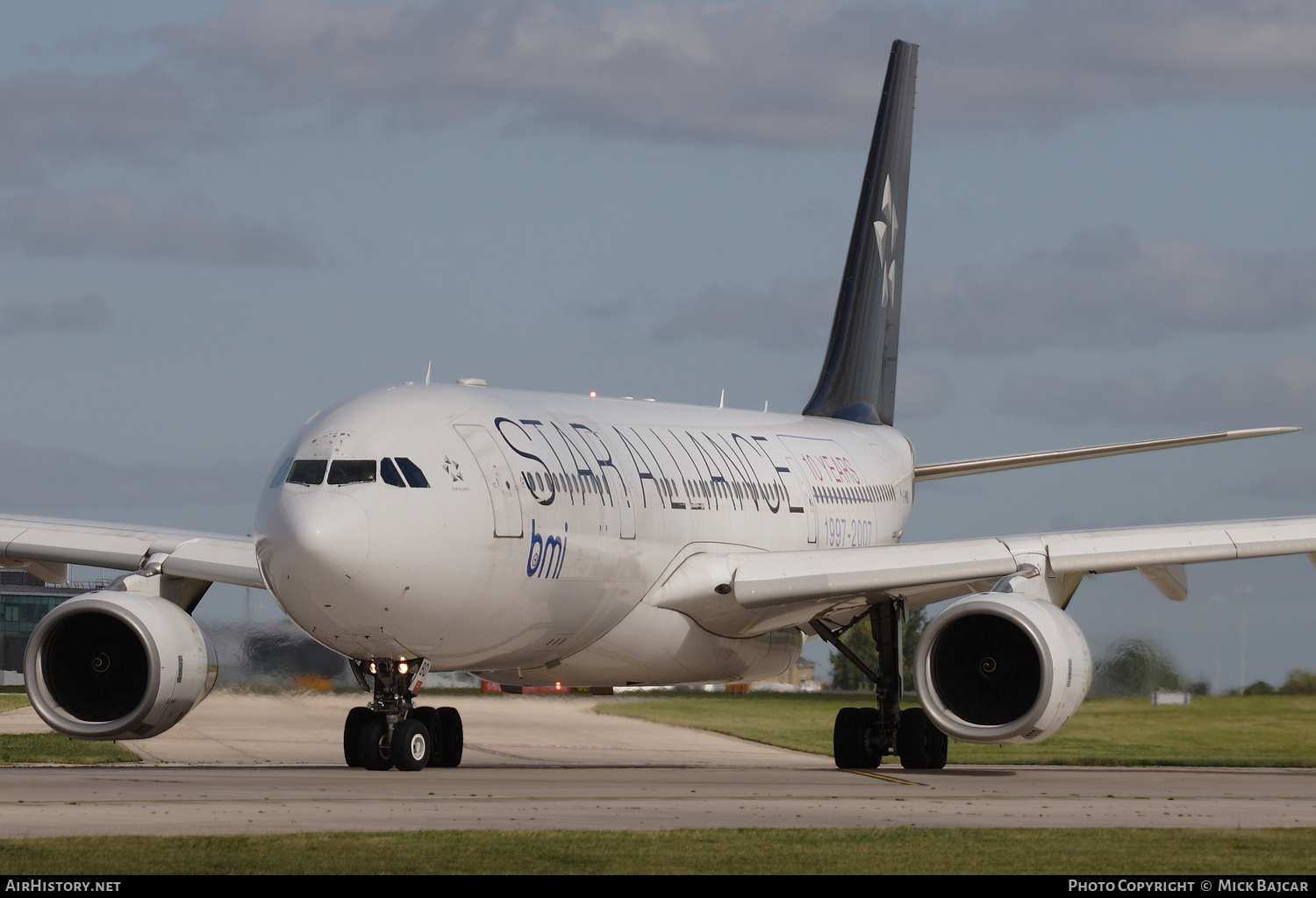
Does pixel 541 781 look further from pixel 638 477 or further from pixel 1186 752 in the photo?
pixel 1186 752

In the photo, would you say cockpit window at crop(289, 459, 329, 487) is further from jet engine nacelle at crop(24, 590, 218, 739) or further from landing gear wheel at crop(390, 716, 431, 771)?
landing gear wheel at crop(390, 716, 431, 771)

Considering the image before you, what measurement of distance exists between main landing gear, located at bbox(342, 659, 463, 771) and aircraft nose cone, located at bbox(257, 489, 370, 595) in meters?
1.79

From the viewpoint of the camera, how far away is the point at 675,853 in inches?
424

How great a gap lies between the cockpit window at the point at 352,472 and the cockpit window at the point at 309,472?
0.25 feet

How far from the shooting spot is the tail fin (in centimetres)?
2959

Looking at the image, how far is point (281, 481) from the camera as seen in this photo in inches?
646

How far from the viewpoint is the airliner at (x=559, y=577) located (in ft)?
53.7

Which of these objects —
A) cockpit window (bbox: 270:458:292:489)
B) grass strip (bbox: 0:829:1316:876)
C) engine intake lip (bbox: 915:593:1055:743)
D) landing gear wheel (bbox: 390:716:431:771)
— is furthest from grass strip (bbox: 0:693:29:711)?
grass strip (bbox: 0:829:1316:876)

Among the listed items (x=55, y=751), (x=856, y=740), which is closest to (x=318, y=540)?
(x=856, y=740)

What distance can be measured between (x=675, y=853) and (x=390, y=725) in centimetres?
743

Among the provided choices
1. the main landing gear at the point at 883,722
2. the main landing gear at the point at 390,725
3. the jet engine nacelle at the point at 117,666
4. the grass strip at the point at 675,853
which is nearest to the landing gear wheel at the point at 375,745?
the main landing gear at the point at 390,725

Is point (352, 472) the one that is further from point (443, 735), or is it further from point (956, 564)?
point (956, 564)

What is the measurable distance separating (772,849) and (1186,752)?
1456 centimetres
